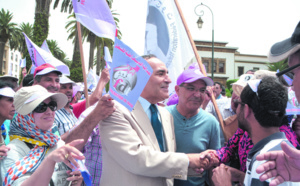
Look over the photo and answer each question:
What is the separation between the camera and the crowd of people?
71.2 inches

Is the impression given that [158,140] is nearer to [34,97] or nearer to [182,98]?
[182,98]


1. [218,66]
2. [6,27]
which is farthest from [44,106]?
[6,27]

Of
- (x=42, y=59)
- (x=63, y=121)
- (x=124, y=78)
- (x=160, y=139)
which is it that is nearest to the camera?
(x=124, y=78)

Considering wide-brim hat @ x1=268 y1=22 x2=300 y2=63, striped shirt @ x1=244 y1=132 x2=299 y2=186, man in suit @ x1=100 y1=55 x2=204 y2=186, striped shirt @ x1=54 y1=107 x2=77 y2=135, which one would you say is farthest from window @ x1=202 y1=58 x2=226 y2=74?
wide-brim hat @ x1=268 y1=22 x2=300 y2=63

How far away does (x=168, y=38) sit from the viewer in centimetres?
403

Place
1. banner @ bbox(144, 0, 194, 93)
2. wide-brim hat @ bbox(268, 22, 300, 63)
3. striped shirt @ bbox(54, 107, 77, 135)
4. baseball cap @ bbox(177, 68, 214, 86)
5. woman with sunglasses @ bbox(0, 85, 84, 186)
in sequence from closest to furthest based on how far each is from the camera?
wide-brim hat @ bbox(268, 22, 300, 63) → woman with sunglasses @ bbox(0, 85, 84, 186) → baseball cap @ bbox(177, 68, 214, 86) → striped shirt @ bbox(54, 107, 77, 135) → banner @ bbox(144, 0, 194, 93)

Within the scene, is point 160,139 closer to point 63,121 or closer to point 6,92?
point 63,121

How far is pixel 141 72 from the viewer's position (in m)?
2.27

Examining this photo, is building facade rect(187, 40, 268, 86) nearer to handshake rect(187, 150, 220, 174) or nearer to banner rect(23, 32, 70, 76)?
banner rect(23, 32, 70, 76)

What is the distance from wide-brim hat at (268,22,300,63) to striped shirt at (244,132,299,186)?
0.57 meters

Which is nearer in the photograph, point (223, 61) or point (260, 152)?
point (260, 152)

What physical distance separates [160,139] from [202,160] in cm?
41

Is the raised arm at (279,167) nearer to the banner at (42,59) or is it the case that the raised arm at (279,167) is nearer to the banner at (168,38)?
the banner at (168,38)

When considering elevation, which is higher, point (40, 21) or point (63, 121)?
point (40, 21)
